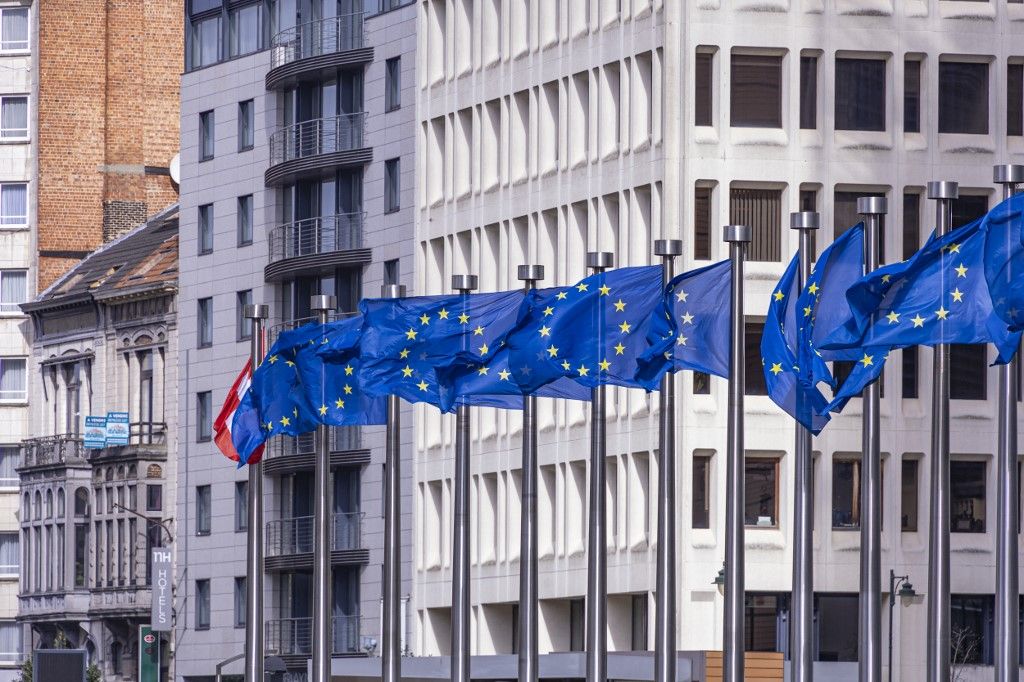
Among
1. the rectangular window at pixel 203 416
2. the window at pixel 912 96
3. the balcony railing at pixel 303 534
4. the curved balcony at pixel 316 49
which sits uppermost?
the curved balcony at pixel 316 49

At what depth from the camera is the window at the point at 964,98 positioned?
91125 millimetres

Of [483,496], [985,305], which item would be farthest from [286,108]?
[985,305]

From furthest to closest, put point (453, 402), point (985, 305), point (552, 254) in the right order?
1. point (552, 254)
2. point (453, 402)
3. point (985, 305)

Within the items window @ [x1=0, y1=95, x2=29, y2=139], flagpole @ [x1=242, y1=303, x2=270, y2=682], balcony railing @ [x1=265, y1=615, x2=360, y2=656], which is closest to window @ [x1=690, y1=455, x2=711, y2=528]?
flagpole @ [x1=242, y1=303, x2=270, y2=682]

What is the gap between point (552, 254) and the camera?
9638cm

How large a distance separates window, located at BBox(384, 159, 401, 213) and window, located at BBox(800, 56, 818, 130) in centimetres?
2236

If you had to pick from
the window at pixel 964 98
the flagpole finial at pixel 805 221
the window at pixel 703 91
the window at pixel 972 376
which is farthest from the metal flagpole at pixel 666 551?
the window at pixel 964 98

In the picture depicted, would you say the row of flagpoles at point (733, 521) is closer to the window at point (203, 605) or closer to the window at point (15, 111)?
the window at point (203, 605)

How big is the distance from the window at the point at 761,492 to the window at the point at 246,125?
A: 1420 inches

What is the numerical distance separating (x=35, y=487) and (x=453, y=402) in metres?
82.5

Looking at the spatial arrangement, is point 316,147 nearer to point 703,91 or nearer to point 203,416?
point 203,416

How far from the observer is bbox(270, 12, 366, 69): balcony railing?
112312mm

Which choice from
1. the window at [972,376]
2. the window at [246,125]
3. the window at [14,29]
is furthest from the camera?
the window at [14,29]

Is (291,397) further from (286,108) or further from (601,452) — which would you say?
(286,108)
